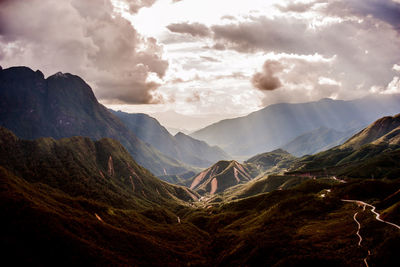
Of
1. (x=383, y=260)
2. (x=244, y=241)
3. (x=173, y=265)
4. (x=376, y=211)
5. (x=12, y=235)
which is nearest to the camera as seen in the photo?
(x=383, y=260)

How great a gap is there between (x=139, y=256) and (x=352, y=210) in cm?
14000

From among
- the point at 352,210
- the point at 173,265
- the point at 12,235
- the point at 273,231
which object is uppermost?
the point at 12,235

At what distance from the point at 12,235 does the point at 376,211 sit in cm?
19335

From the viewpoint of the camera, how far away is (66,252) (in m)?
137

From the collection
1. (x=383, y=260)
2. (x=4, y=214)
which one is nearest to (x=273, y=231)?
(x=383, y=260)

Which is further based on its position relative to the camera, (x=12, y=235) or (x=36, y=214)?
(x=36, y=214)

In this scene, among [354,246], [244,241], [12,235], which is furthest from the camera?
[244,241]

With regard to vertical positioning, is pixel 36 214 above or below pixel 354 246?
above

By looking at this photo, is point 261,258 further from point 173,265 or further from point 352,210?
point 352,210

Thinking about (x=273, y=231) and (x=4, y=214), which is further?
(x=273, y=231)

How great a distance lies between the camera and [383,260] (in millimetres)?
97250

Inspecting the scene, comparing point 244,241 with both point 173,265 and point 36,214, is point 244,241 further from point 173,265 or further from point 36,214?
point 36,214

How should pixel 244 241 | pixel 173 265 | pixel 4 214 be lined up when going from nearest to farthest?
1. pixel 4 214
2. pixel 173 265
3. pixel 244 241

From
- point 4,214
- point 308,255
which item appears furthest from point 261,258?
point 4,214
